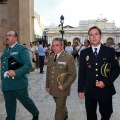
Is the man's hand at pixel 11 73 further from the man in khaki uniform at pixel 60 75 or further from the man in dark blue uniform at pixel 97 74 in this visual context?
the man in dark blue uniform at pixel 97 74

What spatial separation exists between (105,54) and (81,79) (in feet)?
1.82

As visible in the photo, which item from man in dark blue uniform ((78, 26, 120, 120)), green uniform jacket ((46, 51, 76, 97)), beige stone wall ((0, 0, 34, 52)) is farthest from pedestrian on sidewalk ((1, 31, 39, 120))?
beige stone wall ((0, 0, 34, 52))

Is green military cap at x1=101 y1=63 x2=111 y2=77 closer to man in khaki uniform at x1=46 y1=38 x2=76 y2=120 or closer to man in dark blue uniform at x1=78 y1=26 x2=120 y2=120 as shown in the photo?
man in dark blue uniform at x1=78 y1=26 x2=120 y2=120

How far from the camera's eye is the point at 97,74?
4.52 metres

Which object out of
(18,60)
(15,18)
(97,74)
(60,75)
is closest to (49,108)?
(60,75)

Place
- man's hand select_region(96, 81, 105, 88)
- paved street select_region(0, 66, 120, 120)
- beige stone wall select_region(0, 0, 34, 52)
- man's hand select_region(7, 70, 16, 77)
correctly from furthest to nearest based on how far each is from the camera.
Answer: beige stone wall select_region(0, 0, 34, 52)
paved street select_region(0, 66, 120, 120)
man's hand select_region(7, 70, 16, 77)
man's hand select_region(96, 81, 105, 88)

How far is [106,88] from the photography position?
14.9 feet

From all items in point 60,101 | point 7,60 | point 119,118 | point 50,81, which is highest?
point 7,60

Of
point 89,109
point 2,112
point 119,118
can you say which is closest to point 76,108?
point 119,118

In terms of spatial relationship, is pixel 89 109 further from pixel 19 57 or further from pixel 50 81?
→ pixel 19 57

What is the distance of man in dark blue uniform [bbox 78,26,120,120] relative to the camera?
4504 mm

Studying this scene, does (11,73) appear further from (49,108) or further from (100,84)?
(49,108)

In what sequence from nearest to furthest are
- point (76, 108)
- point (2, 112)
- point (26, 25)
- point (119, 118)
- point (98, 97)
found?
1. point (98, 97)
2. point (119, 118)
3. point (2, 112)
4. point (76, 108)
5. point (26, 25)

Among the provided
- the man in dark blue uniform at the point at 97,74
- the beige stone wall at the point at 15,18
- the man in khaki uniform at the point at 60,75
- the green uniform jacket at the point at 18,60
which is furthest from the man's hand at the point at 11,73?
the beige stone wall at the point at 15,18
